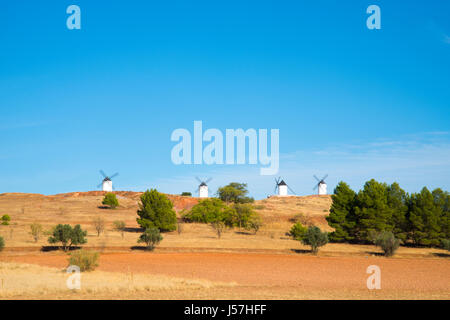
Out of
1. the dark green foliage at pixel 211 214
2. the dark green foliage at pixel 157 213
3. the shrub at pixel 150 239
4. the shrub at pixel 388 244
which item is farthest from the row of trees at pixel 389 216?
the shrub at pixel 150 239

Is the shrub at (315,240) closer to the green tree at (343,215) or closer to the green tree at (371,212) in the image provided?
the green tree at (343,215)

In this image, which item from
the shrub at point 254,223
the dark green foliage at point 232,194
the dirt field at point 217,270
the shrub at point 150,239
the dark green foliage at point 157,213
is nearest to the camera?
the dirt field at point 217,270

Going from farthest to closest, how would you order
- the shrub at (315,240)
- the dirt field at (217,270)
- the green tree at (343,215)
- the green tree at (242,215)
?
the green tree at (242,215)
the green tree at (343,215)
the shrub at (315,240)
the dirt field at (217,270)

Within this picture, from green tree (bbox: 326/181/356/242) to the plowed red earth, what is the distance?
1025 cm

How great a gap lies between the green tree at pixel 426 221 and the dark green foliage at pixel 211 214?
23.6 m

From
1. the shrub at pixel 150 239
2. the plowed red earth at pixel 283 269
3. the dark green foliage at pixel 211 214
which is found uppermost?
the dark green foliage at pixel 211 214

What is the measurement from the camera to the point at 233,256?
112ft

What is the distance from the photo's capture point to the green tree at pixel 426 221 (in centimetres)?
4569

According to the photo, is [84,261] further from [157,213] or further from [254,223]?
[254,223]
